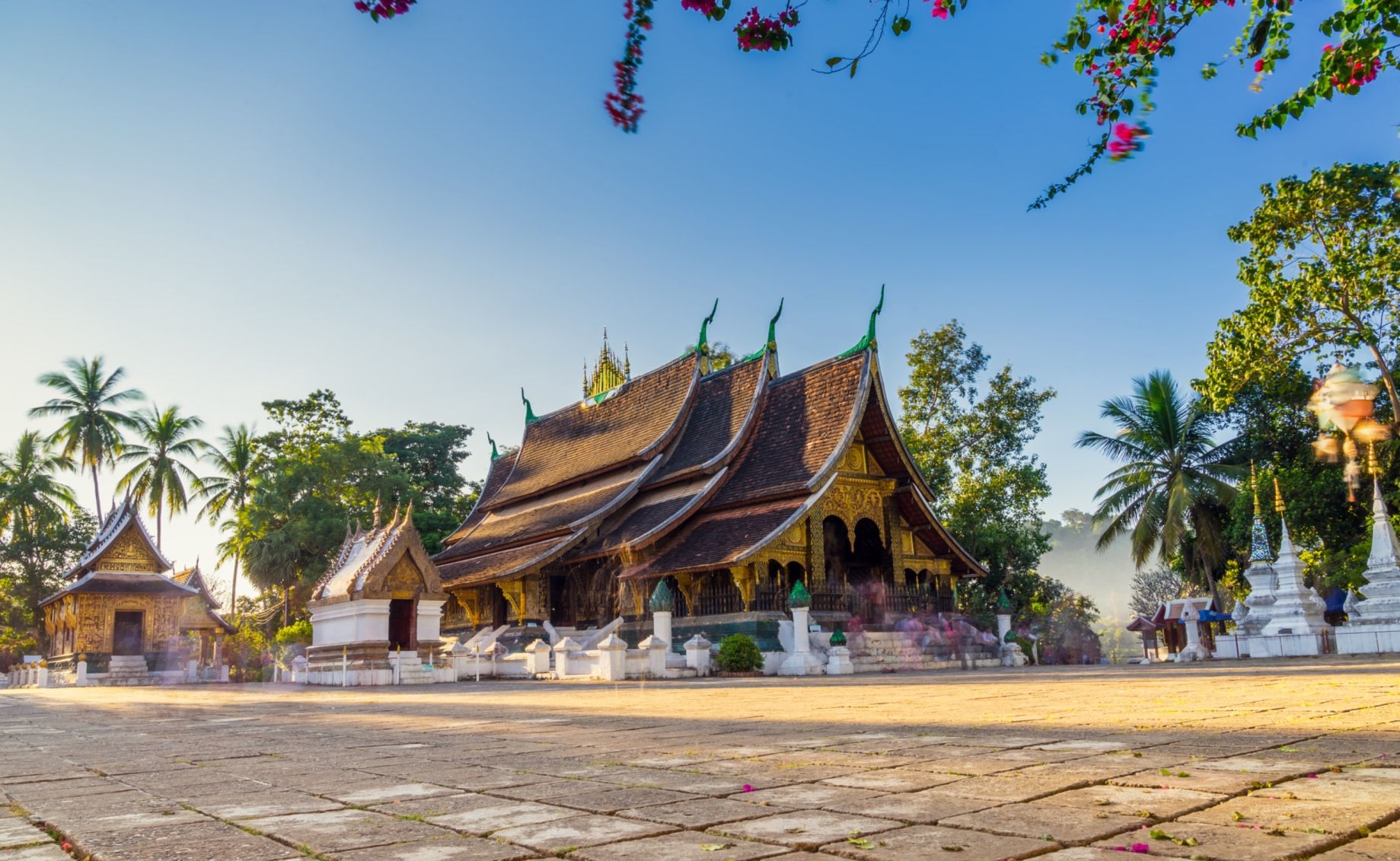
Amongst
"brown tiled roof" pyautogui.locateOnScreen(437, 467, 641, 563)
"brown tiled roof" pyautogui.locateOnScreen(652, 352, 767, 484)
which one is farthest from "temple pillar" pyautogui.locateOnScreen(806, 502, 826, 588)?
"brown tiled roof" pyautogui.locateOnScreen(437, 467, 641, 563)

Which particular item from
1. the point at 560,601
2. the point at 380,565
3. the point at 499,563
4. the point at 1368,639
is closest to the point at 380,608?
the point at 380,565

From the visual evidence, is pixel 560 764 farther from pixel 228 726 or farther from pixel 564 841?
pixel 228 726

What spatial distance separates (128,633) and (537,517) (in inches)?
563

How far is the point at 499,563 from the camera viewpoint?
2233 cm

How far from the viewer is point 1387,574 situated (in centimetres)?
1684

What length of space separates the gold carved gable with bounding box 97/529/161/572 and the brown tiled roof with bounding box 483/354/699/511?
34.2 feet

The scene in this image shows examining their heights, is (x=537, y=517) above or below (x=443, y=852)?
above

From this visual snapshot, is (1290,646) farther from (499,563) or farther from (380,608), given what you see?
(499,563)

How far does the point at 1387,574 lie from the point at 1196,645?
386 centimetres

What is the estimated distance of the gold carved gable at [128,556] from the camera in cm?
2923

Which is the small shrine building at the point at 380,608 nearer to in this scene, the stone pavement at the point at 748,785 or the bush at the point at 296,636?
the bush at the point at 296,636

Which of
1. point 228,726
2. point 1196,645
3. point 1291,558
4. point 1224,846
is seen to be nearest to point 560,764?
point 1224,846

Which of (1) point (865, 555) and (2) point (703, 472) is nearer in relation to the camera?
(2) point (703, 472)

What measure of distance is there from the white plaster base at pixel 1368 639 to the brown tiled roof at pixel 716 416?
37.3ft
